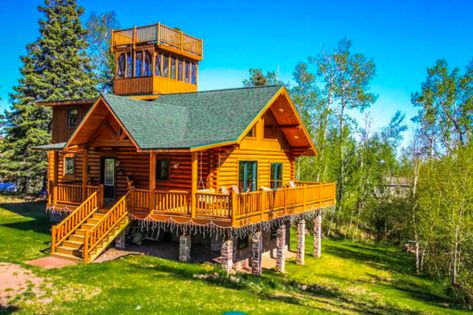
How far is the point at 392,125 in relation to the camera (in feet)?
150

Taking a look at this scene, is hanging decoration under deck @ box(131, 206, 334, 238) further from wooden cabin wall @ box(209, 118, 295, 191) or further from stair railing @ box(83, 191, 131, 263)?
wooden cabin wall @ box(209, 118, 295, 191)

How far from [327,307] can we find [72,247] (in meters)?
10.5

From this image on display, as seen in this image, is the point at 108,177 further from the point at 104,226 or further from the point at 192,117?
the point at 192,117

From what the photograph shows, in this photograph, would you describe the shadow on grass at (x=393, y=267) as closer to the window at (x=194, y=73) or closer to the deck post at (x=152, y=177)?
the deck post at (x=152, y=177)

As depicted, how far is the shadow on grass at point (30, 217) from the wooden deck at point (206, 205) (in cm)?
466

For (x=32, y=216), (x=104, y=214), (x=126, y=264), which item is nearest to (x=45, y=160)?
(x=32, y=216)

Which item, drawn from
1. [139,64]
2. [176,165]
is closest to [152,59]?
[139,64]

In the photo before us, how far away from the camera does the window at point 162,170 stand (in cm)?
2038

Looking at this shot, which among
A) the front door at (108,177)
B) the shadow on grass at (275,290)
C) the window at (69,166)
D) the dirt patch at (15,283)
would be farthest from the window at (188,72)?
the dirt patch at (15,283)

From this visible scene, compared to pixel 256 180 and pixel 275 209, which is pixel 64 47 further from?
pixel 275 209

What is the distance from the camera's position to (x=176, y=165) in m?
19.8

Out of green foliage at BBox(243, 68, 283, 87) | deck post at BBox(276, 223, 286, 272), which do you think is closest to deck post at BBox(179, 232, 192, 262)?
deck post at BBox(276, 223, 286, 272)

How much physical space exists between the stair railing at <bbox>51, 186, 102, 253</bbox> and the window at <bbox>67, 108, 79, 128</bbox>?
32.5 ft

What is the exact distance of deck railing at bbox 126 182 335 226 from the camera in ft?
53.1
